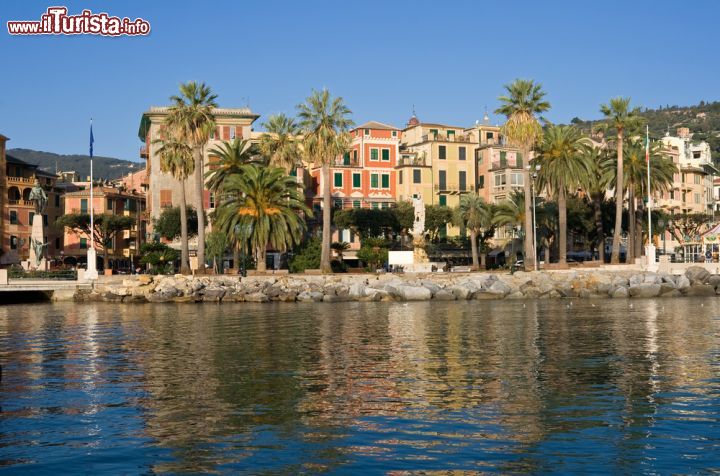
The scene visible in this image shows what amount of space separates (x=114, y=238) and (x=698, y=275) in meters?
73.4

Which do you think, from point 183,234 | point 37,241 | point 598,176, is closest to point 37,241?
point 37,241

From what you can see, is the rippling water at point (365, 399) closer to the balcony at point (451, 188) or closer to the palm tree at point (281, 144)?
the palm tree at point (281, 144)

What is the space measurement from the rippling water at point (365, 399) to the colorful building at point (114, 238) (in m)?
72.5

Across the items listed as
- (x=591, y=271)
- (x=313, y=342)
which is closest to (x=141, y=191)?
(x=591, y=271)

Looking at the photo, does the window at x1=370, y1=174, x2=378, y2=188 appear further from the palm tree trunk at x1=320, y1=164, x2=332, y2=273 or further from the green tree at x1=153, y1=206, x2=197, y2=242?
the palm tree trunk at x1=320, y1=164, x2=332, y2=273

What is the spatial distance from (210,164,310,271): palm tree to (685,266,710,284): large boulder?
32331 mm

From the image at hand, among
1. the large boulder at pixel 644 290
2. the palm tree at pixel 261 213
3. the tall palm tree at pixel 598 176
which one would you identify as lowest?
the large boulder at pixel 644 290

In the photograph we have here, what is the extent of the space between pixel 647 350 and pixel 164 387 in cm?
1630

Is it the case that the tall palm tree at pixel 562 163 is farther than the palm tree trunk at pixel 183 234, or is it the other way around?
the tall palm tree at pixel 562 163

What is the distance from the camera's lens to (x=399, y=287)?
6269cm

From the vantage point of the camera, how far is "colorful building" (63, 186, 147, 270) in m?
110

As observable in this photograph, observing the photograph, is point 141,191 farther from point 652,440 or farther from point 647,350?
point 652,440

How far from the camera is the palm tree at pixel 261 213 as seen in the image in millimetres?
72562

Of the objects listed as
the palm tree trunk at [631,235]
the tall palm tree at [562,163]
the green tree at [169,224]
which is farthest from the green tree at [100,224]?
the palm tree trunk at [631,235]
